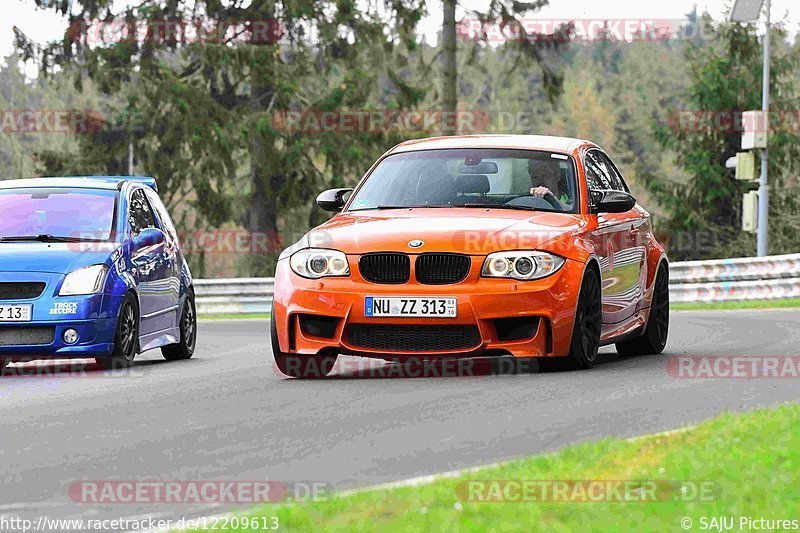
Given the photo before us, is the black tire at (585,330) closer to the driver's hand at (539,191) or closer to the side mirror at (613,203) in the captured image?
the side mirror at (613,203)

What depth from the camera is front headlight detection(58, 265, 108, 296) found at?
1294 centimetres

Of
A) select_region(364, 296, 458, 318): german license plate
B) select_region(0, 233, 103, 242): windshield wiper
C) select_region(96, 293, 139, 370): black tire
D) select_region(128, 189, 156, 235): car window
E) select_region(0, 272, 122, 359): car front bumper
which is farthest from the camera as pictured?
select_region(128, 189, 156, 235): car window

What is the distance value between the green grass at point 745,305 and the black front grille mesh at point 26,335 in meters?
15.8

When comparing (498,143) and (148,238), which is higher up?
(498,143)

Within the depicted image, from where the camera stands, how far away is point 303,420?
8.76 m

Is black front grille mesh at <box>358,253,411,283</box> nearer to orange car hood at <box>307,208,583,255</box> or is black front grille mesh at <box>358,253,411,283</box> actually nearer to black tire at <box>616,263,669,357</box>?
orange car hood at <box>307,208,583,255</box>

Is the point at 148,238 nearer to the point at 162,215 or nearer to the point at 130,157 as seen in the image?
the point at 162,215

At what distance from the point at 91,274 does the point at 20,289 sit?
56 centimetres

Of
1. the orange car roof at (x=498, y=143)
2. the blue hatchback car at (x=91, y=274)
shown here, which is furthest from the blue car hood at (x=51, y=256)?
the orange car roof at (x=498, y=143)

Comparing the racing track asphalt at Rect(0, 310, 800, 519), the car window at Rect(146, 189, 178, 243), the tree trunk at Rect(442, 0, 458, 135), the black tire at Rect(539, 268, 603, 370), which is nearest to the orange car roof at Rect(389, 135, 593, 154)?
the black tire at Rect(539, 268, 603, 370)

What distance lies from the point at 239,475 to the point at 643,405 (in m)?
3.20

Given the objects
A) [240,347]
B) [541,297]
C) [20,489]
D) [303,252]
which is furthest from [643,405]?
[240,347]

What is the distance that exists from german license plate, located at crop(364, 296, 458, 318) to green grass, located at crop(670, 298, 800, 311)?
649 inches

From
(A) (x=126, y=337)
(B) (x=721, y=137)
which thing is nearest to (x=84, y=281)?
(A) (x=126, y=337)
